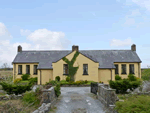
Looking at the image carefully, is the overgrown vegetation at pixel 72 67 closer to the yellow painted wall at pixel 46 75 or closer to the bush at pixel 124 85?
the yellow painted wall at pixel 46 75

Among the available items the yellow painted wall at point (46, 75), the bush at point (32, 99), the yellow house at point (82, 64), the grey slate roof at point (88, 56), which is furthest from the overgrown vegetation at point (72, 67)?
the bush at point (32, 99)

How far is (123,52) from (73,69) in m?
12.0

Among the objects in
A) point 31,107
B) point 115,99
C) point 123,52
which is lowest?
point 31,107

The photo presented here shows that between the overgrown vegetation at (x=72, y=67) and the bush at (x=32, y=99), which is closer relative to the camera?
the bush at (x=32, y=99)

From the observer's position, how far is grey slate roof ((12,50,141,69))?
27822mm

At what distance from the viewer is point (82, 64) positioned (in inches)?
973

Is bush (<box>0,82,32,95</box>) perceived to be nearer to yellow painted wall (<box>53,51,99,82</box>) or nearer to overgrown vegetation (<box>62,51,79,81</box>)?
yellow painted wall (<box>53,51,99,82</box>)

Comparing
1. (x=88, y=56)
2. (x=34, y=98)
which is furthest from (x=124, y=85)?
(x=88, y=56)

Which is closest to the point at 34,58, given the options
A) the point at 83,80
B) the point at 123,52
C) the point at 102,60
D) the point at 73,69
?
the point at 73,69

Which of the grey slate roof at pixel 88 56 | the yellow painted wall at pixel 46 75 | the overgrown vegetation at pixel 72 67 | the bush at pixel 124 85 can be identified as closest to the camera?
the bush at pixel 124 85

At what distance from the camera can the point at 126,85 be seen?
49.5ft

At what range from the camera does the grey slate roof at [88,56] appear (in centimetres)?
2782

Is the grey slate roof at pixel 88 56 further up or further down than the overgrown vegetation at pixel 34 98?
further up

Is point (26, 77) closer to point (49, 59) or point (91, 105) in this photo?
point (49, 59)
